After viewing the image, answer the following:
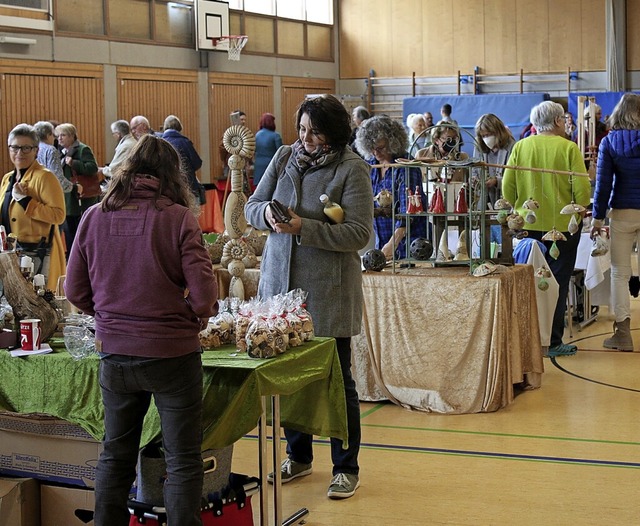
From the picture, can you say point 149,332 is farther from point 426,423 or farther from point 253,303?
point 426,423

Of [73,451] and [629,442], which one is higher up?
[73,451]

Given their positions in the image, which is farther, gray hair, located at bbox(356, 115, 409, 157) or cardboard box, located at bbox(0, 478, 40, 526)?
gray hair, located at bbox(356, 115, 409, 157)

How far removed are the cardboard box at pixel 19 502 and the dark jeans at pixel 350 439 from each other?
947mm

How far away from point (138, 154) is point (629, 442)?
2.52 m

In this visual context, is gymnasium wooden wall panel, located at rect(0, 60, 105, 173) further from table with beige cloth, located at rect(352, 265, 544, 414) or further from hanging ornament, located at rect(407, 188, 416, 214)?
table with beige cloth, located at rect(352, 265, 544, 414)

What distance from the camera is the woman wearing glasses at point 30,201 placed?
520 centimetres

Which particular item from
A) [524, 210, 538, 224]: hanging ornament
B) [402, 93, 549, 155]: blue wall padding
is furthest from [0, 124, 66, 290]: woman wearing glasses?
[402, 93, 549, 155]: blue wall padding

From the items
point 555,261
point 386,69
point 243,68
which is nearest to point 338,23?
point 386,69

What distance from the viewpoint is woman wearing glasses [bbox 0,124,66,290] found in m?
5.20

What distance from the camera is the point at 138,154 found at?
247 centimetres

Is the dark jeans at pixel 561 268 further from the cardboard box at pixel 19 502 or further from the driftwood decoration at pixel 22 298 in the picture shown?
the cardboard box at pixel 19 502

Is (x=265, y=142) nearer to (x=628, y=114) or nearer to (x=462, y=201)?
(x=628, y=114)

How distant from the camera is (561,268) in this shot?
5859mm

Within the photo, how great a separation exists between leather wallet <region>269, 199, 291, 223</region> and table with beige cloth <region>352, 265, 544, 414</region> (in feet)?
4.91
